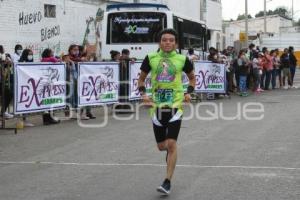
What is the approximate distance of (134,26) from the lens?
877 inches

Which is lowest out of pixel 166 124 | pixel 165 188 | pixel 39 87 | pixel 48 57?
pixel 165 188

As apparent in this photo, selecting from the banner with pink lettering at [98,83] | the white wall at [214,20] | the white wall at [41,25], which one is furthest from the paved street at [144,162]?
the white wall at [214,20]

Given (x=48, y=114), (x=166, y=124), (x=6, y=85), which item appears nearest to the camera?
(x=166, y=124)

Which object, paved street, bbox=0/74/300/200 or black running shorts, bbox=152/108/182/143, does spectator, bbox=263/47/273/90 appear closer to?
paved street, bbox=0/74/300/200

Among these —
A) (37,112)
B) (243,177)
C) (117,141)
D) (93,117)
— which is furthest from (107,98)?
(243,177)

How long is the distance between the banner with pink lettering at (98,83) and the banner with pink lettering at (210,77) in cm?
496

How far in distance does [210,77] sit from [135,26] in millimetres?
3370

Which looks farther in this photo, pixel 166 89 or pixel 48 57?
pixel 48 57

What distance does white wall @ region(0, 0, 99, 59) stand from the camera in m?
20.5

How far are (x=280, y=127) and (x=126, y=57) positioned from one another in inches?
225

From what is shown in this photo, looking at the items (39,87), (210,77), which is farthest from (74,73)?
(210,77)

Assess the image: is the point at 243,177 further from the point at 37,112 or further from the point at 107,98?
the point at 107,98

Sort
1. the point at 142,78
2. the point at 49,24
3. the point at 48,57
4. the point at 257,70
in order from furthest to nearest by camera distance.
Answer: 1. the point at 257,70
2. the point at 49,24
3. the point at 48,57
4. the point at 142,78

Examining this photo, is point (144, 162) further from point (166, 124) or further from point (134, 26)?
point (134, 26)
